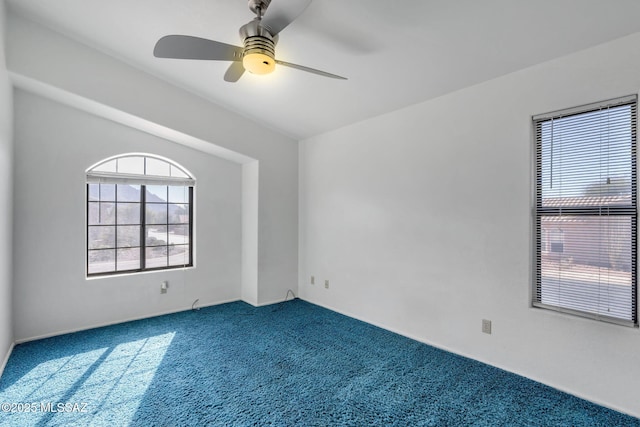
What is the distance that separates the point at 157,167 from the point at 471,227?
3.87 metres

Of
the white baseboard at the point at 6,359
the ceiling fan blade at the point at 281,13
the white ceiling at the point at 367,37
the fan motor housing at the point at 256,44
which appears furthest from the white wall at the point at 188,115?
the ceiling fan blade at the point at 281,13

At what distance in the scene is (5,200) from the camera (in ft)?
9.30

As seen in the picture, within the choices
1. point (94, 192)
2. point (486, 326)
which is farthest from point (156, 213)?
point (486, 326)

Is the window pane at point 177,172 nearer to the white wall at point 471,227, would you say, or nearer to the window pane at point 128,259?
the window pane at point 128,259

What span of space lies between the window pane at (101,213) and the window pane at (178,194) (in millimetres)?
693

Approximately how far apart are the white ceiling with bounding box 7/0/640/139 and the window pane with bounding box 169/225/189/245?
1.89 metres

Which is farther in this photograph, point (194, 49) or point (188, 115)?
point (188, 115)

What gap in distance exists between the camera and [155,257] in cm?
419

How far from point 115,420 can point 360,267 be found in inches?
108

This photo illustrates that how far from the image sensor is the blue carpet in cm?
205

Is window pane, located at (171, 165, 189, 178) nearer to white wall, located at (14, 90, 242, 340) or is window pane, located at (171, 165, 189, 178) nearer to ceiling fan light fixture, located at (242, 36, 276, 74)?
A: white wall, located at (14, 90, 242, 340)

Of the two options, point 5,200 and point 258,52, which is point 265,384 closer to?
point 258,52

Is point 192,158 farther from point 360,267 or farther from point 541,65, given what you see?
point 541,65

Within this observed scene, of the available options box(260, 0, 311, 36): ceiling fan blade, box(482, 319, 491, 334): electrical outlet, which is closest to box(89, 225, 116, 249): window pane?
box(260, 0, 311, 36): ceiling fan blade
